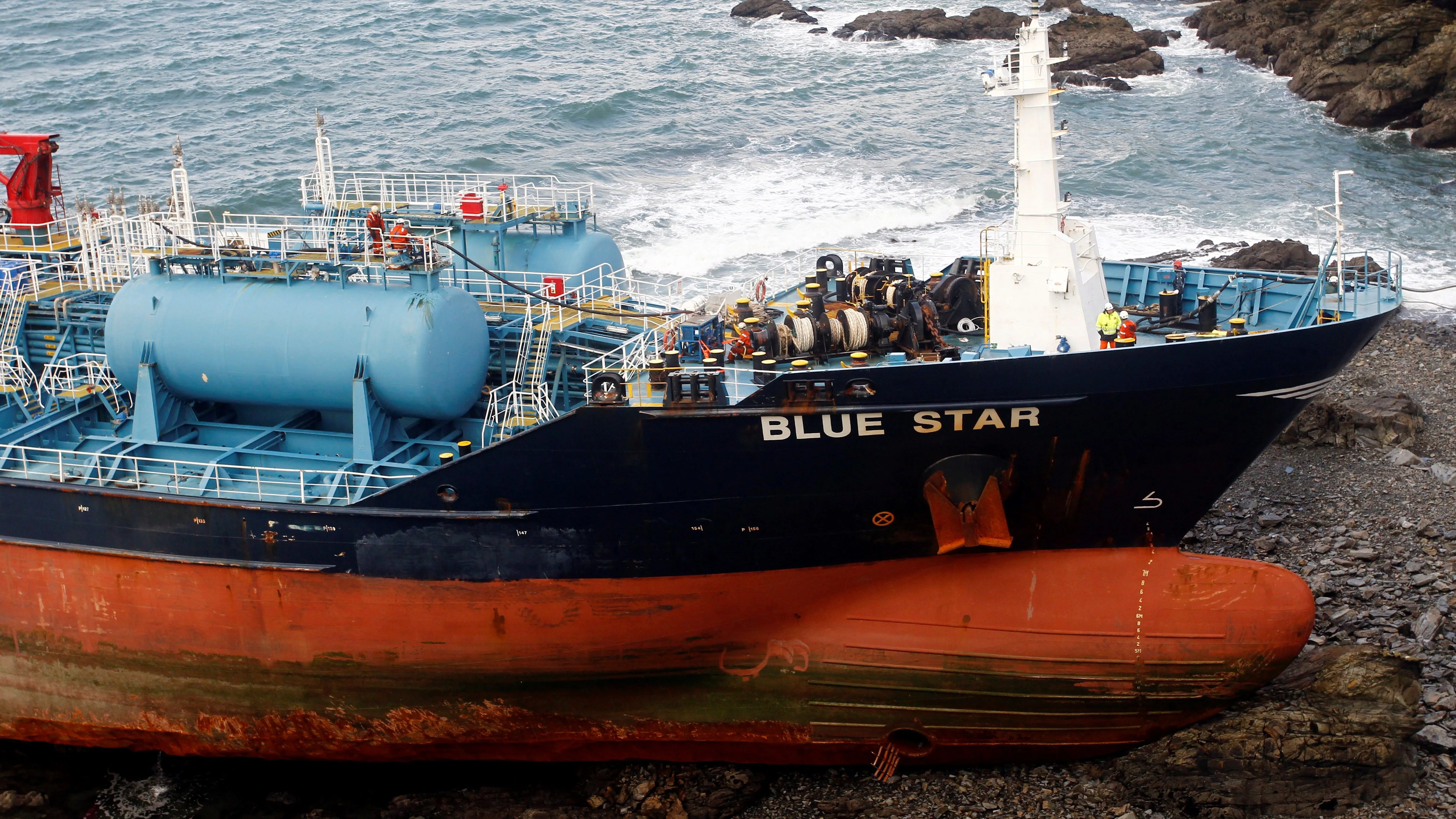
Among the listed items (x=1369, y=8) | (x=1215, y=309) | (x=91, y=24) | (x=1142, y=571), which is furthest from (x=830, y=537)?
(x=91, y=24)

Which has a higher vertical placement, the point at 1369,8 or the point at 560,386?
the point at 1369,8

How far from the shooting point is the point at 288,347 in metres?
13.8

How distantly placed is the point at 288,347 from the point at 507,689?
15.6 feet

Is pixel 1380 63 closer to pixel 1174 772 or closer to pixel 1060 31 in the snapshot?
pixel 1060 31

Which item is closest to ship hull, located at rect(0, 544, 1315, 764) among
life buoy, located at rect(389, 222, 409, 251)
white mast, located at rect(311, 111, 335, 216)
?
life buoy, located at rect(389, 222, 409, 251)

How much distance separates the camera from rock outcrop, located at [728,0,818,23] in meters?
66.4

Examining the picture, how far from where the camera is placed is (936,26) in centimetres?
6275

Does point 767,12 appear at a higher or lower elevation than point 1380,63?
higher

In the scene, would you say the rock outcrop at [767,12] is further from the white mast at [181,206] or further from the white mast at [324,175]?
the white mast at [181,206]

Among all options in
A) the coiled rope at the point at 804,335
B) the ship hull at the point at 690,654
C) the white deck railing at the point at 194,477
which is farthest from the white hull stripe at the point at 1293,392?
the white deck railing at the point at 194,477

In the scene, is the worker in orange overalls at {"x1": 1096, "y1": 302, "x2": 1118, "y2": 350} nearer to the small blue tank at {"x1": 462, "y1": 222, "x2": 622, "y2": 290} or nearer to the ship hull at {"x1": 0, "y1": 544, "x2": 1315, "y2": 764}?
the ship hull at {"x1": 0, "y1": 544, "x2": 1315, "y2": 764}

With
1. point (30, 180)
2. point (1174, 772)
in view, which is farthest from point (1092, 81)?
point (1174, 772)

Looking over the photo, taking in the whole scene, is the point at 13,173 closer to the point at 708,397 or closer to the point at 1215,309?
the point at 708,397

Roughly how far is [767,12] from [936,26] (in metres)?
10.0
